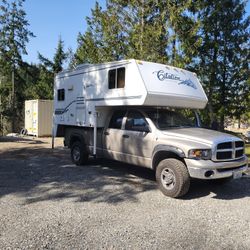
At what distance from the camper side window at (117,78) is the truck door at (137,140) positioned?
766 mm

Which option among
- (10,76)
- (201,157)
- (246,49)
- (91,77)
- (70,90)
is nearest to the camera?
(201,157)

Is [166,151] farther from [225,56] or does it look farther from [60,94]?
[225,56]

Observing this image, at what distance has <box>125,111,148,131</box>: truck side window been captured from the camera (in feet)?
26.5

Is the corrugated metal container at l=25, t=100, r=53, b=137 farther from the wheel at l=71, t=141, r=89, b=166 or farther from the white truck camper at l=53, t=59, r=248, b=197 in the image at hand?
the wheel at l=71, t=141, r=89, b=166

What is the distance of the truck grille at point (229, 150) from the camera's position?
6.82 meters

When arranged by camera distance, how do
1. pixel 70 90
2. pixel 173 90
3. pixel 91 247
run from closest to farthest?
pixel 91 247, pixel 173 90, pixel 70 90

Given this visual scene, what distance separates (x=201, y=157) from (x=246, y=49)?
13.2 m

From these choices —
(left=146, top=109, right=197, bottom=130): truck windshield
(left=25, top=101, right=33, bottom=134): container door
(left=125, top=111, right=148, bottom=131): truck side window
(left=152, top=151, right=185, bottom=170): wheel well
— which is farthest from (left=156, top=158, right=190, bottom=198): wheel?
(left=25, top=101, right=33, bottom=134): container door

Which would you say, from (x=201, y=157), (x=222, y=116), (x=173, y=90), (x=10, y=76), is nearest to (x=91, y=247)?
(x=201, y=157)

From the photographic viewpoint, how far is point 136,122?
8.34m

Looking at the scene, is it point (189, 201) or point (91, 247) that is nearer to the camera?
point (91, 247)

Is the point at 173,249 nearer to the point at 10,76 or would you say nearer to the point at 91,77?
the point at 91,77

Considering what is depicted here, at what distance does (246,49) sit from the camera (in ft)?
58.9

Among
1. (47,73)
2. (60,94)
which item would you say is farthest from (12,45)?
(60,94)
